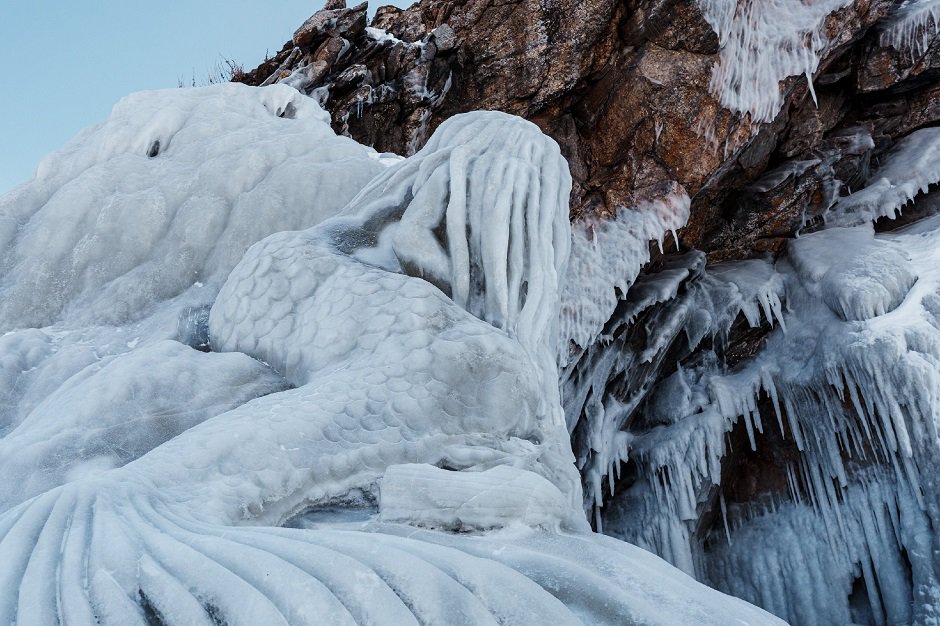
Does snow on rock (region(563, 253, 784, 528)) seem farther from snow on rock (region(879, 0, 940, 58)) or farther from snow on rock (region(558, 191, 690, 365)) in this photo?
snow on rock (region(879, 0, 940, 58))

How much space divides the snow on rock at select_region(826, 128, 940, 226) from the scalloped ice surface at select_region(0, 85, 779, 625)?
195 inches

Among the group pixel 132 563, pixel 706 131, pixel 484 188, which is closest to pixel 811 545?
pixel 706 131

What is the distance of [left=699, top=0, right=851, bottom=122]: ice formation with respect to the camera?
5.89 m

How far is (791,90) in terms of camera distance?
6.06 meters

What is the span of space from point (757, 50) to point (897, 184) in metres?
1.63

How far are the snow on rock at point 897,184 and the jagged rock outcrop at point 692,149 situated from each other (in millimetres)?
28

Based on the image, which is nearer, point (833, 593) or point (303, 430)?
point (303, 430)

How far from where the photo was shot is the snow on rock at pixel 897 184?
614 centimetres

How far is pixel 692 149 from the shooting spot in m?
5.98

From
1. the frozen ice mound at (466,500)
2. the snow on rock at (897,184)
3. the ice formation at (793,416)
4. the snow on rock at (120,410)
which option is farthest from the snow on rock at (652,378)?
the frozen ice mound at (466,500)

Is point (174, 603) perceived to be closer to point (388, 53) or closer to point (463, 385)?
point (463, 385)

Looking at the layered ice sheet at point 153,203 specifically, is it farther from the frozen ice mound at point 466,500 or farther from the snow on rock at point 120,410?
the frozen ice mound at point 466,500

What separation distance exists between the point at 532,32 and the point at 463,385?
5.45m

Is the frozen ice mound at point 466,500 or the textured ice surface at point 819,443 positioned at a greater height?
the frozen ice mound at point 466,500
